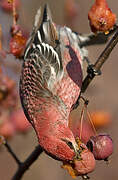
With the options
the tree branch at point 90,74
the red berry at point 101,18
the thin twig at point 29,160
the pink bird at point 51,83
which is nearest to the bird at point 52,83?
the pink bird at point 51,83

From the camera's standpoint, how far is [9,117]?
5477 millimetres

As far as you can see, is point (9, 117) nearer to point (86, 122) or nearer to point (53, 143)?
point (86, 122)

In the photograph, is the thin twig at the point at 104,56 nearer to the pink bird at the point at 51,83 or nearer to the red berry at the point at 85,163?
the pink bird at the point at 51,83

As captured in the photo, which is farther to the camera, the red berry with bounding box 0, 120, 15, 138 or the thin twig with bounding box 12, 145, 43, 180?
the red berry with bounding box 0, 120, 15, 138

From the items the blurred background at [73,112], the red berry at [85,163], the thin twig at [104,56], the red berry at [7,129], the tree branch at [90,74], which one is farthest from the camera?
the blurred background at [73,112]

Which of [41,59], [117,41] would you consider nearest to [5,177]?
[41,59]

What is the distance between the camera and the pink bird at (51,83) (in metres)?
3.88

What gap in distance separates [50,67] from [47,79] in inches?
6.5

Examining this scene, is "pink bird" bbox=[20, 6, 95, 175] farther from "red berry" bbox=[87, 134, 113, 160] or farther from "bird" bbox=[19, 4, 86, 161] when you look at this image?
"red berry" bbox=[87, 134, 113, 160]

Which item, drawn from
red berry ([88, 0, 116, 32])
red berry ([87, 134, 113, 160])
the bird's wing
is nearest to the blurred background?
the bird's wing

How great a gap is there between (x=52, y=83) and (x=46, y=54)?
1.16 ft

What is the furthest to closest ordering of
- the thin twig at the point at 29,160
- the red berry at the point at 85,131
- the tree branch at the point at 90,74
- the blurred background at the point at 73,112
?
the blurred background at the point at 73,112 < the red berry at the point at 85,131 < the thin twig at the point at 29,160 < the tree branch at the point at 90,74

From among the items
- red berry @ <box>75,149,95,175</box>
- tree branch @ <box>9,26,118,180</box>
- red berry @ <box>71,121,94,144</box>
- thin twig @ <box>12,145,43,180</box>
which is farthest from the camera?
red berry @ <box>71,121,94,144</box>

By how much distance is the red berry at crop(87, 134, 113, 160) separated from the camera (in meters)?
3.51
